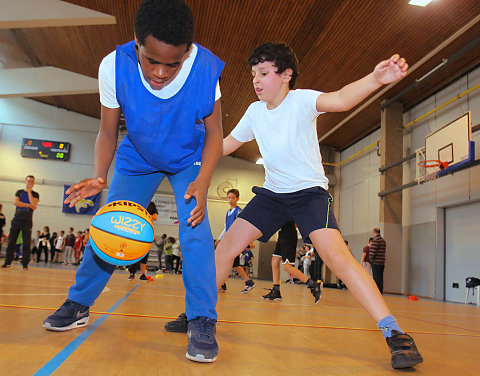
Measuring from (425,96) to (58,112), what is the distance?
16.4m

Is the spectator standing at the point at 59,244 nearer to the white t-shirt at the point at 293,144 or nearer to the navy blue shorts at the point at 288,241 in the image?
the navy blue shorts at the point at 288,241

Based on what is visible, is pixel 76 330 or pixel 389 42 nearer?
pixel 76 330

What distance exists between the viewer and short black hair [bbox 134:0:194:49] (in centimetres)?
150

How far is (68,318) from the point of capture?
73.5 inches

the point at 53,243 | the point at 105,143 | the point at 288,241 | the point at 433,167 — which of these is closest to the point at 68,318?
the point at 105,143

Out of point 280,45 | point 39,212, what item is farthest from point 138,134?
point 39,212

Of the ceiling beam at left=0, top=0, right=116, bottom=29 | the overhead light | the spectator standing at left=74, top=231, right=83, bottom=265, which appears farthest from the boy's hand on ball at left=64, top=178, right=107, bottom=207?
the spectator standing at left=74, top=231, right=83, bottom=265

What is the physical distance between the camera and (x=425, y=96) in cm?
1270

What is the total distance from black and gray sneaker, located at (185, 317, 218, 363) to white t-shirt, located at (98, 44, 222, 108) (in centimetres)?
99

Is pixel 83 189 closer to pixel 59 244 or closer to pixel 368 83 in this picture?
pixel 368 83

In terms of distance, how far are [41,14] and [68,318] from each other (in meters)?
8.72

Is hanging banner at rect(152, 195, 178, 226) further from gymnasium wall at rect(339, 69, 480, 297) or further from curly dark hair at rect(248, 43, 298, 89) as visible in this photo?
curly dark hair at rect(248, 43, 298, 89)

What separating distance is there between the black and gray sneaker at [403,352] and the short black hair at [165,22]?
152 centimetres

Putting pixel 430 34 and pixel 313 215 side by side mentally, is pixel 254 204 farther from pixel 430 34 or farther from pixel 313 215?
pixel 430 34
